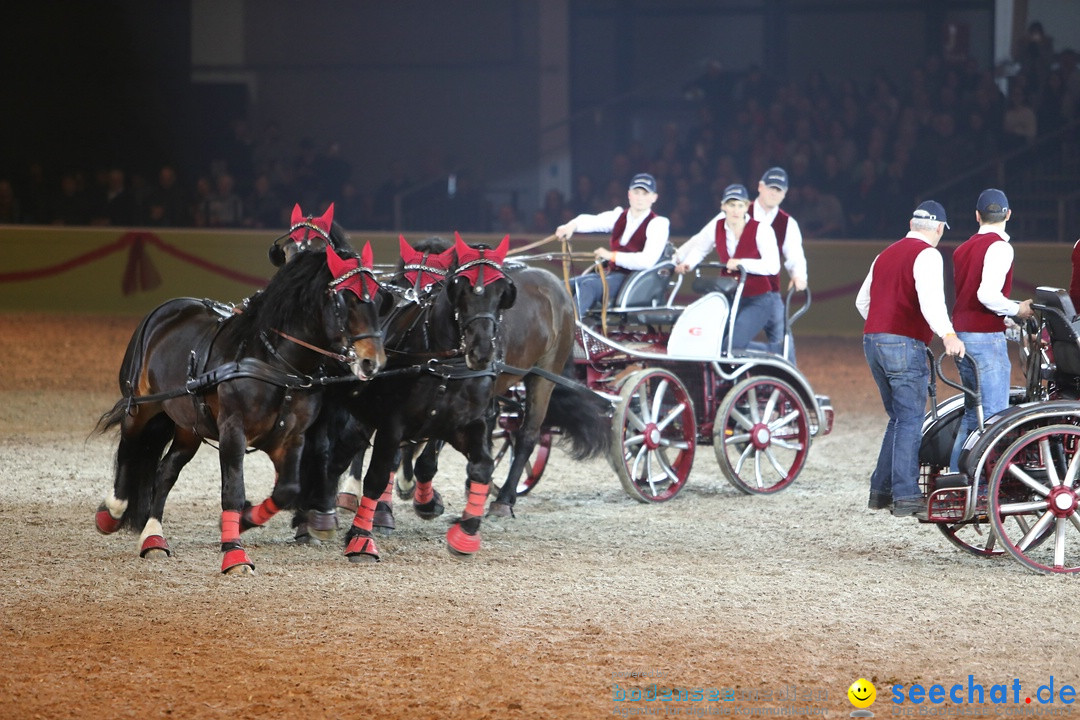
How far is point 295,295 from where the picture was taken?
208 inches

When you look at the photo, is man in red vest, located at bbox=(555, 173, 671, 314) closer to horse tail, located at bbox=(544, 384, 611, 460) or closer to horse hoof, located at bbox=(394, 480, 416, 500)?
horse tail, located at bbox=(544, 384, 611, 460)

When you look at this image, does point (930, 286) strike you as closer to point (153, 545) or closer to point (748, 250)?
point (748, 250)

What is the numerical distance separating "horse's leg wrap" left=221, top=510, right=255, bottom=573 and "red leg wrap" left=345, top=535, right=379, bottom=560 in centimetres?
43

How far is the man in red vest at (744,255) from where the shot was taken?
7379mm

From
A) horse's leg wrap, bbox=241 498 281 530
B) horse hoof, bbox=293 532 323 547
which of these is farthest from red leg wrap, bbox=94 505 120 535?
horse hoof, bbox=293 532 323 547

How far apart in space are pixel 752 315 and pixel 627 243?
33.2 inches

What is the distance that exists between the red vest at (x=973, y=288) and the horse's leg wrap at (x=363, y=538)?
2577 millimetres

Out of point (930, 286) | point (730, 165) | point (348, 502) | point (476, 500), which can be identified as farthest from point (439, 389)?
point (730, 165)

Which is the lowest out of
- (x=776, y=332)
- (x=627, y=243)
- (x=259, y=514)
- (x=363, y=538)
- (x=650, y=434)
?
(x=363, y=538)

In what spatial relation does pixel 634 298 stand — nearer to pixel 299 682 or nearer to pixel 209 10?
pixel 299 682

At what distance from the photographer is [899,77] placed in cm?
1611

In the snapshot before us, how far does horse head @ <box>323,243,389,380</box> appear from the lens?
16.7ft

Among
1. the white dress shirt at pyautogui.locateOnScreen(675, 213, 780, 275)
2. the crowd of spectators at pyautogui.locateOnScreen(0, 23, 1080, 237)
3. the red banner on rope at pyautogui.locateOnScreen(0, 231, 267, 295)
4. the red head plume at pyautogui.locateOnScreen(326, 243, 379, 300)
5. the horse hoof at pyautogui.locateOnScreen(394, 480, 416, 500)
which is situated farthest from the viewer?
the crowd of spectators at pyautogui.locateOnScreen(0, 23, 1080, 237)

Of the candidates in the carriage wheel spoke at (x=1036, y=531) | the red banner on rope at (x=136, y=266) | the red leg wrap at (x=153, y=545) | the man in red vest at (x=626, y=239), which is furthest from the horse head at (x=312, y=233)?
the red banner on rope at (x=136, y=266)
